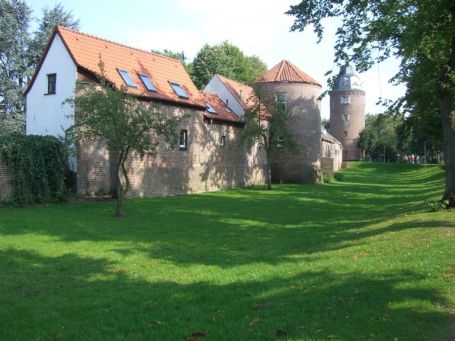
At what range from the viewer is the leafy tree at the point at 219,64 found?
187ft

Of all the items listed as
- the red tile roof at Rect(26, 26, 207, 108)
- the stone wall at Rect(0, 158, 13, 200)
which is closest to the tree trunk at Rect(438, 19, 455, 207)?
the red tile roof at Rect(26, 26, 207, 108)

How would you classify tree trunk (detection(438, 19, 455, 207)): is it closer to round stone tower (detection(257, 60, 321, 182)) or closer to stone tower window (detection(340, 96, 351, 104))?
round stone tower (detection(257, 60, 321, 182))

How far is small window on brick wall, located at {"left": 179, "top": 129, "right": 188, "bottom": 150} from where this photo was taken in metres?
29.9

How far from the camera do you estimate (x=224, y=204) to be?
23953 millimetres

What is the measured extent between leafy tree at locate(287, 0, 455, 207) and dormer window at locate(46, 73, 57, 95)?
14.3 m

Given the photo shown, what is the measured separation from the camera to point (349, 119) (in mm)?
90062

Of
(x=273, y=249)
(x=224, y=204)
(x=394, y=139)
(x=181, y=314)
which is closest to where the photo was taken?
(x=181, y=314)

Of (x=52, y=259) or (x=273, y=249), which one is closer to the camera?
(x=52, y=259)

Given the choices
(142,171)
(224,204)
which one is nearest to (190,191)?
(142,171)

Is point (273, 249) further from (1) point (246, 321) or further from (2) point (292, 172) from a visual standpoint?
(2) point (292, 172)

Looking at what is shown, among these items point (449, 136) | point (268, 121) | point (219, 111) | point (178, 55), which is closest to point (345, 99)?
point (178, 55)

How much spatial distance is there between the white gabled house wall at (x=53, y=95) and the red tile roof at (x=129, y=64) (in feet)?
1.60

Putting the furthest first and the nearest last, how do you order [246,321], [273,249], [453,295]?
1. [273,249]
2. [453,295]
3. [246,321]

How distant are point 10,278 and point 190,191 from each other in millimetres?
22053
